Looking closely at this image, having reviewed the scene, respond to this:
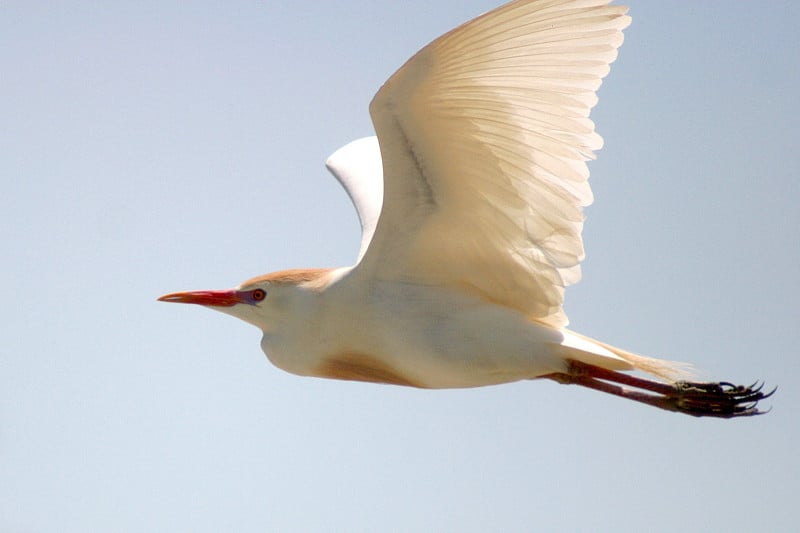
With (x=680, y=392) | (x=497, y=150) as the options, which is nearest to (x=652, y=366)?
(x=680, y=392)

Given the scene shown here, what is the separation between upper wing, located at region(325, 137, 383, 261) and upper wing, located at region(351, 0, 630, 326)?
129 centimetres

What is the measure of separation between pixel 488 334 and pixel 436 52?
198 cm

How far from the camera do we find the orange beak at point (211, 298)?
8.66 metres

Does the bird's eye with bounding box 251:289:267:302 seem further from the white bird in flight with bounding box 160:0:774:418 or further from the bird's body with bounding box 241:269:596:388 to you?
the bird's body with bounding box 241:269:596:388

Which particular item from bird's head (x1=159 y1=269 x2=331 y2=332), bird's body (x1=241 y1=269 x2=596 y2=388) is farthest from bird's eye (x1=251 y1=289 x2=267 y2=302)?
bird's body (x1=241 y1=269 x2=596 y2=388)

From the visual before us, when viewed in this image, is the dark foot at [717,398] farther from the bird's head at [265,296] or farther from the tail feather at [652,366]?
the bird's head at [265,296]

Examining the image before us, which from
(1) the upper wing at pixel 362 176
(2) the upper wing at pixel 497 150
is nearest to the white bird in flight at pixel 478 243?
(2) the upper wing at pixel 497 150

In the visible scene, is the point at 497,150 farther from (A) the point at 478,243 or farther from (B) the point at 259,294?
(B) the point at 259,294

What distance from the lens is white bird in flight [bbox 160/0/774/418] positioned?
287 inches

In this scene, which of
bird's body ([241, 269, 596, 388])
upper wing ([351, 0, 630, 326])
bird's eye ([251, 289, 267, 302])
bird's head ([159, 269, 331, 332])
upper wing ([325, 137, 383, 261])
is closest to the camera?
upper wing ([351, 0, 630, 326])

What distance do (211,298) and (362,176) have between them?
7.20 ft

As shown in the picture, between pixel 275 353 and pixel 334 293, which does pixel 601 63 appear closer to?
pixel 334 293

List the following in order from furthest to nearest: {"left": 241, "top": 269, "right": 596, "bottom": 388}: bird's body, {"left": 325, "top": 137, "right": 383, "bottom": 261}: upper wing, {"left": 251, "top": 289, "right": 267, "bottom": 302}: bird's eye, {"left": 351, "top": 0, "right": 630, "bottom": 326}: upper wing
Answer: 1. {"left": 325, "top": 137, "right": 383, "bottom": 261}: upper wing
2. {"left": 251, "top": 289, "right": 267, "bottom": 302}: bird's eye
3. {"left": 241, "top": 269, "right": 596, "bottom": 388}: bird's body
4. {"left": 351, "top": 0, "right": 630, "bottom": 326}: upper wing

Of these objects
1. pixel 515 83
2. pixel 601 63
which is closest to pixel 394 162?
pixel 515 83
